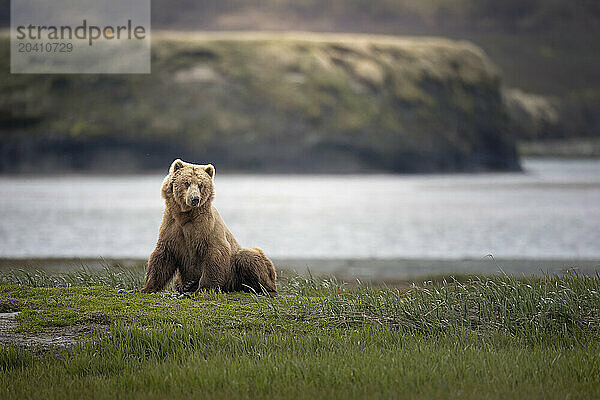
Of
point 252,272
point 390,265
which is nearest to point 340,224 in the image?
point 390,265

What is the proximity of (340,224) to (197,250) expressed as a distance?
3469cm

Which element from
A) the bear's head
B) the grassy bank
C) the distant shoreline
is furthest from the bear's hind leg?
the distant shoreline

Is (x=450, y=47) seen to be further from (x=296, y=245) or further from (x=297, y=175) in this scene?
(x=296, y=245)

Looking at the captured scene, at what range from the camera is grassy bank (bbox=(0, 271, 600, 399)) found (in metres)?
6.74

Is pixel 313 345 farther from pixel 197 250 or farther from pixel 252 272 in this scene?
pixel 197 250

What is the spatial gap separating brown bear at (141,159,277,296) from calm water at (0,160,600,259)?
58.7ft

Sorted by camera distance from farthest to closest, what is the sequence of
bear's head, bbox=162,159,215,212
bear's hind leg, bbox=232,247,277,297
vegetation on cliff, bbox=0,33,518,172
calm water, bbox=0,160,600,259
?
vegetation on cliff, bbox=0,33,518,172 → calm water, bbox=0,160,600,259 → bear's hind leg, bbox=232,247,277,297 → bear's head, bbox=162,159,215,212

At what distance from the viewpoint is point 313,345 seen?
8.02 m

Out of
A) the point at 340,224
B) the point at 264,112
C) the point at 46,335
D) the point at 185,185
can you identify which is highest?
the point at 264,112

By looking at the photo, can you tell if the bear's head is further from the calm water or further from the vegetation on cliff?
the vegetation on cliff

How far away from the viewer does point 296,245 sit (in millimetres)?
33844

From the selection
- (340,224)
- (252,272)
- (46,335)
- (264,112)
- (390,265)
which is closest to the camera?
(46,335)

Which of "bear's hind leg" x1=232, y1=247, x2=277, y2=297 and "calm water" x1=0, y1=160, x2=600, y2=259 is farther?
"calm water" x1=0, y1=160, x2=600, y2=259

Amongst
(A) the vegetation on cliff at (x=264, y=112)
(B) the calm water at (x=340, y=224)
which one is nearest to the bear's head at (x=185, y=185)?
(B) the calm water at (x=340, y=224)
